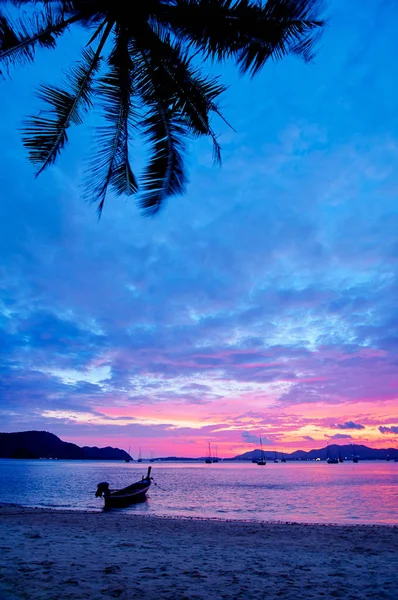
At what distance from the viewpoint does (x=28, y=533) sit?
40.5 feet

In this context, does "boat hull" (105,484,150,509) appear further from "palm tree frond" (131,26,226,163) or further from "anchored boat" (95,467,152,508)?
"palm tree frond" (131,26,226,163)

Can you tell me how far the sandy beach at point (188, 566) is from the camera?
616cm

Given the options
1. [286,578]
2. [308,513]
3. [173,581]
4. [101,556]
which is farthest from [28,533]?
[308,513]

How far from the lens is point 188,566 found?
827 centimetres

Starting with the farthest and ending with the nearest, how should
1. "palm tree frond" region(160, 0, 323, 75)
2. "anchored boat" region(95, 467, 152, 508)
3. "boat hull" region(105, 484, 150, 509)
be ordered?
1. "boat hull" region(105, 484, 150, 509)
2. "anchored boat" region(95, 467, 152, 508)
3. "palm tree frond" region(160, 0, 323, 75)

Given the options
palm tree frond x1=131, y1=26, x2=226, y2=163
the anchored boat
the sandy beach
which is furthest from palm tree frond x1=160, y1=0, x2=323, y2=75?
the anchored boat

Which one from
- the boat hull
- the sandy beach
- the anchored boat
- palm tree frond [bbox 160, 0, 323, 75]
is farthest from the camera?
the boat hull

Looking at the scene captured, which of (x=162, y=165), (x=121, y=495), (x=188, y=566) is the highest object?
(x=162, y=165)

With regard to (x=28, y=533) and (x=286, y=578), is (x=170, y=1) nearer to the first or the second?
(x=286, y=578)

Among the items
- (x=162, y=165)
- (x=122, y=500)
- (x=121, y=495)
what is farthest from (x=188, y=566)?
(x=122, y=500)

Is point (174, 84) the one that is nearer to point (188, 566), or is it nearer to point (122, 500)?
point (188, 566)

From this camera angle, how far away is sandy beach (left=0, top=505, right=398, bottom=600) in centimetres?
616

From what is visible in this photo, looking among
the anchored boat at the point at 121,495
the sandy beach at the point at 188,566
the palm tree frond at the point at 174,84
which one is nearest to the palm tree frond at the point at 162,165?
the palm tree frond at the point at 174,84

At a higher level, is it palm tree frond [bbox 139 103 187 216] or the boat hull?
palm tree frond [bbox 139 103 187 216]
